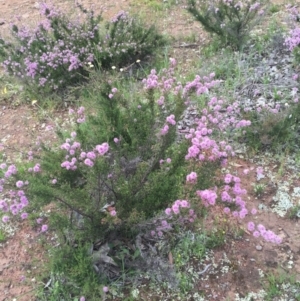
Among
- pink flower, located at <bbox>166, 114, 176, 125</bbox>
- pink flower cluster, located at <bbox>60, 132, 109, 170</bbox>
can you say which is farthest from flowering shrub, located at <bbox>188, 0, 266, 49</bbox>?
pink flower cluster, located at <bbox>60, 132, 109, 170</bbox>

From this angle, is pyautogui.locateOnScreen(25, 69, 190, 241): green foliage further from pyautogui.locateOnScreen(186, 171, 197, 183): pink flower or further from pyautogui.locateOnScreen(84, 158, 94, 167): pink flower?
pyautogui.locateOnScreen(186, 171, 197, 183): pink flower

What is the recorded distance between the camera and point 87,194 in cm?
270

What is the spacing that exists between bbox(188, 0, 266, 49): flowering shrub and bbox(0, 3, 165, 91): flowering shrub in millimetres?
697

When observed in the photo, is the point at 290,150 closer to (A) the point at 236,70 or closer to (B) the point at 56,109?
(A) the point at 236,70

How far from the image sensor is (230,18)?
5121 millimetres

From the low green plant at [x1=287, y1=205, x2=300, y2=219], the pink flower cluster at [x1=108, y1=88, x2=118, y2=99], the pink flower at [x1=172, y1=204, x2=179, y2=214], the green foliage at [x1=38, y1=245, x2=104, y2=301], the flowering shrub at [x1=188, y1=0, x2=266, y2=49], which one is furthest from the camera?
the flowering shrub at [x1=188, y1=0, x2=266, y2=49]

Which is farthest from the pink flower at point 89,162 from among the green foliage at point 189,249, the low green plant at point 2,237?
the low green plant at point 2,237

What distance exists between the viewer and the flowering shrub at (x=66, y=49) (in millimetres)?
4793

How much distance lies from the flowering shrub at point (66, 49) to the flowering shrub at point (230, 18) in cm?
70

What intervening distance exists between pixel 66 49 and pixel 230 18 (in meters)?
1.94

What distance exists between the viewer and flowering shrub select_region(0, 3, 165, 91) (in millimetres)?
4793

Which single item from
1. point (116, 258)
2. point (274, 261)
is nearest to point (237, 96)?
point (274, 261)

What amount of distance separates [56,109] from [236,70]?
200 cm

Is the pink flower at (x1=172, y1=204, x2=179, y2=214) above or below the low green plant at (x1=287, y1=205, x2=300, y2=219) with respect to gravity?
above
